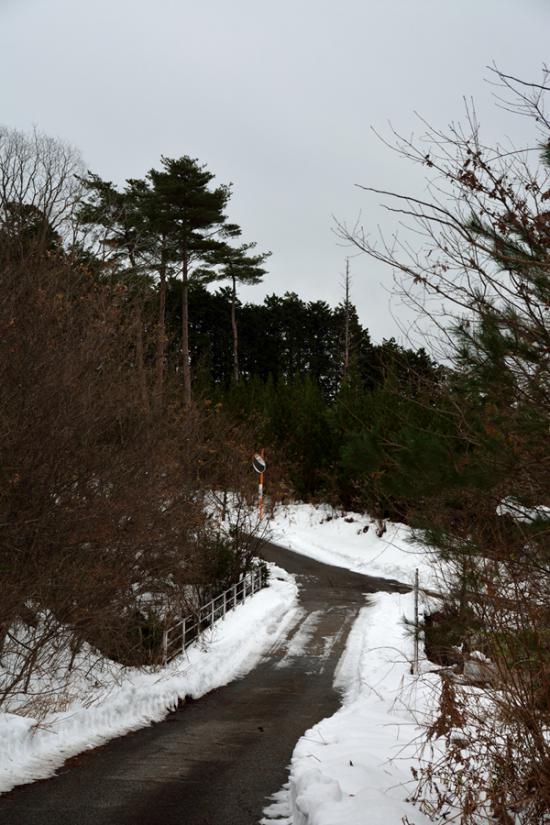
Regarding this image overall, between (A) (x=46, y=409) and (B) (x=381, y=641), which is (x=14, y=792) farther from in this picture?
(B) (x=381, y=641)

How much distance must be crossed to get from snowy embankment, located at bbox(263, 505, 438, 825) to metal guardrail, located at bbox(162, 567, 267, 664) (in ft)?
11.0

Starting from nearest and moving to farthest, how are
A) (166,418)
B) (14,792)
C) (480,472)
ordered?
(480,472) < (14,792) < (166,418)

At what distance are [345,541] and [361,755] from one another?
27.7m

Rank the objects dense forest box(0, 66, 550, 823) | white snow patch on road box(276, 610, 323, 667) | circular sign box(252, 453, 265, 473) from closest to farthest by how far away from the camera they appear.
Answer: dense forest box(0, 66, 550, 823)
white snow patch on road box(276, 610, 323, 667)
circular sign box(252, 453, 265, 473)

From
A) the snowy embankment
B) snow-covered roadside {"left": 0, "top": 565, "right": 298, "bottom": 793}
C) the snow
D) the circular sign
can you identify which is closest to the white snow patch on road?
the snow

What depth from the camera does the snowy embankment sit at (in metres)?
7.43

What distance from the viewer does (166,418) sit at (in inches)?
744

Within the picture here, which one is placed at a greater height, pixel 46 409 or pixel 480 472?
pixel 46 409

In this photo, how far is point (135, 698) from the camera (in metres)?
14.1

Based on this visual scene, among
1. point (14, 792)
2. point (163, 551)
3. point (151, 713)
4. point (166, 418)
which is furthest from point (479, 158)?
point (166, 418)

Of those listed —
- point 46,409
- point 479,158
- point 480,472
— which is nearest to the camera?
point 479,158

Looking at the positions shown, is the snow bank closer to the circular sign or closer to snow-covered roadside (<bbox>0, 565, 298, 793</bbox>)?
snow-covered roadside (<bbox>0, 565, 298, 793</bbox>)

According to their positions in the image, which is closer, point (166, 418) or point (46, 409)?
point (46, 409)

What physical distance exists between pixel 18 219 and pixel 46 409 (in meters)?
8.84
